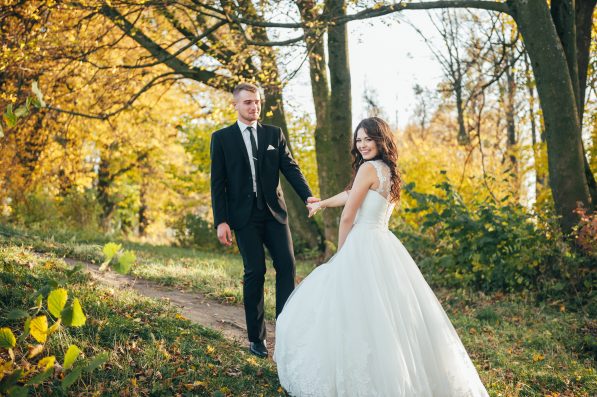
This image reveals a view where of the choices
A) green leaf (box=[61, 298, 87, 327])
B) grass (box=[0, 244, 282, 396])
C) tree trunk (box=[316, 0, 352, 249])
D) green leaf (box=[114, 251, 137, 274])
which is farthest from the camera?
tree trunk (box=[316, 0, 352, 249])

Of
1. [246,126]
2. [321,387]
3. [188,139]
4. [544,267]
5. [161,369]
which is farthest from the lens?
[188,139]

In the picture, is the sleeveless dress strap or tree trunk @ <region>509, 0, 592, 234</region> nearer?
the sleeveless dress strap

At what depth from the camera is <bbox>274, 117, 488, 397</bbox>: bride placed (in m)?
3.76

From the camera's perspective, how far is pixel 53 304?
2230 millimetres

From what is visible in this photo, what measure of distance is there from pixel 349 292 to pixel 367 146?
1159 millimetres

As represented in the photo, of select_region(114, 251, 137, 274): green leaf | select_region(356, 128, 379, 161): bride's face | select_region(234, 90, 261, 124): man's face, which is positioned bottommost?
select_region(114, 251, 137, 274): green leaf

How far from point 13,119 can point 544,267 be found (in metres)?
7.58

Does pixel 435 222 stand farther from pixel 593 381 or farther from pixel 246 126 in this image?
pixel 246 126

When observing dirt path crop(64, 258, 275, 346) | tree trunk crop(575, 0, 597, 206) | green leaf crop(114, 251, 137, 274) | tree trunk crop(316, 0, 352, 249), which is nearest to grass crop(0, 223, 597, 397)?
dirt path crop(64, 258, 275, 346)

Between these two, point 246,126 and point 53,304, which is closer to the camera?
point 53,304

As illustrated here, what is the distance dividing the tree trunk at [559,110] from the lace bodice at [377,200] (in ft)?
16.7

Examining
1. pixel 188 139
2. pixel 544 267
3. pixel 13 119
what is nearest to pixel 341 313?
pixel 13 119

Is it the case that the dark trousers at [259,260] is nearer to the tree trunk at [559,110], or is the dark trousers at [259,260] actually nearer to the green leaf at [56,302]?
the green leaf at [56,302]

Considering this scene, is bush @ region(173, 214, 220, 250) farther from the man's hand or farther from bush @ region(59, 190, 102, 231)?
the man's hand
